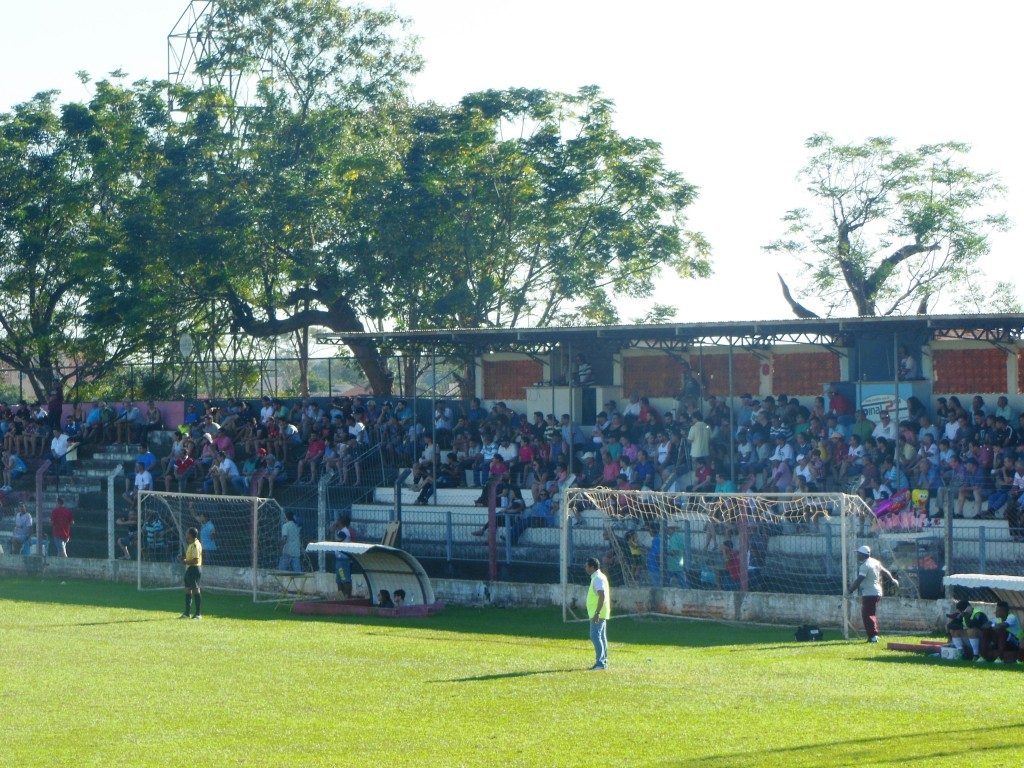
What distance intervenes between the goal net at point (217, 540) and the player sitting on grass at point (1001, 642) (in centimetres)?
1398

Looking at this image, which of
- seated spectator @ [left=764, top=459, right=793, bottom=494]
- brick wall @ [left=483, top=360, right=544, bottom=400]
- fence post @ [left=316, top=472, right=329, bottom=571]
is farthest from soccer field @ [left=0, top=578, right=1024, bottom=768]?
brick wall @ [left=483, top=360, right=544, bottom=400]

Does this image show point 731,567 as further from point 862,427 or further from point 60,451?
point 60,451

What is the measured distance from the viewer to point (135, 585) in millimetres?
31625

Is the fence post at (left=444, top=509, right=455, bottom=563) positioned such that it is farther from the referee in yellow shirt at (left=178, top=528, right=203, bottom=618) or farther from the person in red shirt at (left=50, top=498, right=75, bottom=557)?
the person in red shirt at (left=50, top=498, right=75, bottom=557)

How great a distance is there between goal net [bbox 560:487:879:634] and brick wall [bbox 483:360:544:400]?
37.4 ft

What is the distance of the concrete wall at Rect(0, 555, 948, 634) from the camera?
22438 millimetres

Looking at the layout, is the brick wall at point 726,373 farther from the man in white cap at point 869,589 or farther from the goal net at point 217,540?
the man in white cap at point 869,589

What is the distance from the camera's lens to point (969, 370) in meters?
30.3

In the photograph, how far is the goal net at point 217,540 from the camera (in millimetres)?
29422

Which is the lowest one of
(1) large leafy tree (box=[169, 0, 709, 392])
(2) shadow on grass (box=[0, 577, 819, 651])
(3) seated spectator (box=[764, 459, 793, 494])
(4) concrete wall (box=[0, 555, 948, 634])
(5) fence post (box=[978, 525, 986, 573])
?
(2) shadow on grass (box=[0, 577, 819, 651])

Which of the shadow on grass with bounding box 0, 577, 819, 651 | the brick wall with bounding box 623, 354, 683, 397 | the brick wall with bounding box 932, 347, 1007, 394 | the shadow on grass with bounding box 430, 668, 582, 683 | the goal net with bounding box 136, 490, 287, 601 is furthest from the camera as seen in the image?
the brick wall with bounding box 623, 354, 683, 397

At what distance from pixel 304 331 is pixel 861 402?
19694 mm

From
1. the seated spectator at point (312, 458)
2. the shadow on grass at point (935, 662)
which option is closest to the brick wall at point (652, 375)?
the seated spectator at point (312, 458)

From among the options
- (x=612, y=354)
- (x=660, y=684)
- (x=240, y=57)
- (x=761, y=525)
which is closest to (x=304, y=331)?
(x=240, y=57)
